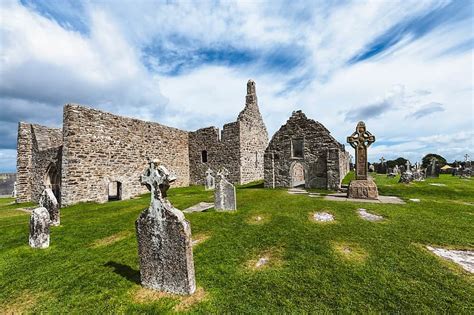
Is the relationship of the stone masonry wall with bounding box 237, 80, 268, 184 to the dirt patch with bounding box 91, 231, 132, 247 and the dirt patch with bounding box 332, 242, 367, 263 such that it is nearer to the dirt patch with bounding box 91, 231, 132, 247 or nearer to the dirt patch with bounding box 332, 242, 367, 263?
the dirt patch with bounding box 91, 231, 132, 247

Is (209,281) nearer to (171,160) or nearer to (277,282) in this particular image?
(277,282)

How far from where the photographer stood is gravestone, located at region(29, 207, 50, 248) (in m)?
6.05

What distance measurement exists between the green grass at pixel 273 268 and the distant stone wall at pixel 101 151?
584 centimetres

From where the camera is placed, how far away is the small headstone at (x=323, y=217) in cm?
749

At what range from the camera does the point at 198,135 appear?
896 inches

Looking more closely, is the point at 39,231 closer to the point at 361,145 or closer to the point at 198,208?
the point at 198,208

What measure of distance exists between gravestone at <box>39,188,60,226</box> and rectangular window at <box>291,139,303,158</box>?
43.7 feet

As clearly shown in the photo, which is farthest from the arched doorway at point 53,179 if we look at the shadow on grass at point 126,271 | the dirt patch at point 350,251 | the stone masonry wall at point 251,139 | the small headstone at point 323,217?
the dirt patch at point 350,251

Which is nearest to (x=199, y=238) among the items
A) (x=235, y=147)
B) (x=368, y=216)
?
(x=368, y=216)

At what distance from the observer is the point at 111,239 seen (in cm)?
667

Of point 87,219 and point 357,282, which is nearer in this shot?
point 357,282

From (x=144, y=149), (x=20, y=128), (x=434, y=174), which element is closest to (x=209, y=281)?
(x=144, y=149)

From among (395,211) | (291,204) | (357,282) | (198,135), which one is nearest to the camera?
(357,282)

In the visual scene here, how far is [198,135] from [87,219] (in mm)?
14643
